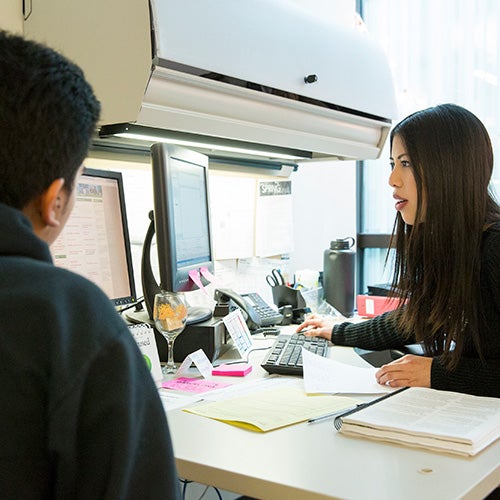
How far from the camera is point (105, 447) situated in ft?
1.73

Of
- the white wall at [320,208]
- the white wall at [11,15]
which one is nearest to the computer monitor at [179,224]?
the white wall at [11,15]

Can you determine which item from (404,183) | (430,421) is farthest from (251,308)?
(430,421)

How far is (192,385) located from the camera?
122 cm

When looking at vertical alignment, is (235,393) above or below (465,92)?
below

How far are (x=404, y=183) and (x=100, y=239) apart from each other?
2.45ft

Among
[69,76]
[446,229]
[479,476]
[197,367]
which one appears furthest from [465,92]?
[69,76]

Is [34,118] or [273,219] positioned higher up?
[34,118]

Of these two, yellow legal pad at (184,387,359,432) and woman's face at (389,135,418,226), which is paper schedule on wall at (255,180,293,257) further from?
yellow legal pad at (184,387,359,432)

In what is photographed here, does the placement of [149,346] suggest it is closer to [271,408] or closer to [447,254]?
[271,408]

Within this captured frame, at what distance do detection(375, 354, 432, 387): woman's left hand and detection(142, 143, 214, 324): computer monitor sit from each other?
1.57ft

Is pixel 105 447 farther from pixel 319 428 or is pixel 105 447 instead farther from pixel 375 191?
pixel 375 191

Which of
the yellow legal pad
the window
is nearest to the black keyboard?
the yellow legal pad

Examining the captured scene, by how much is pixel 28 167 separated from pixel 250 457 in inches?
19.9

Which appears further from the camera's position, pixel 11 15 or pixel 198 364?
pixel 11 15
